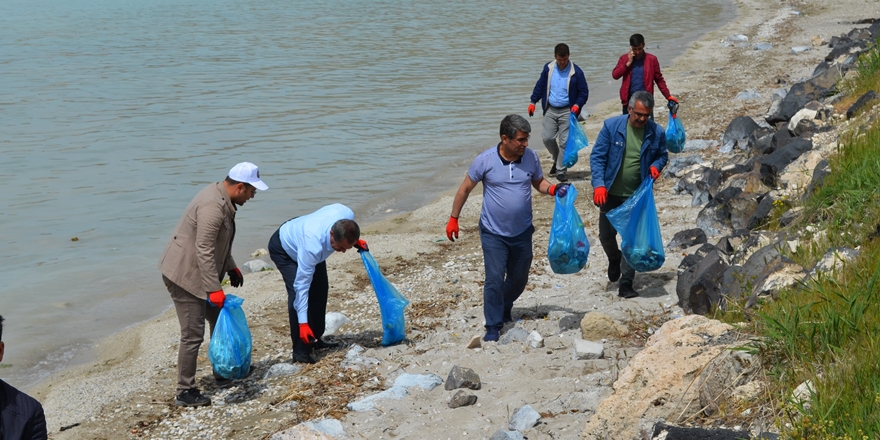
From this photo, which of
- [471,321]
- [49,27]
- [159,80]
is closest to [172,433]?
[471,321]

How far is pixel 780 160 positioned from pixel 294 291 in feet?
15.8

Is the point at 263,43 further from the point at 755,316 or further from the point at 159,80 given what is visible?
the point at 755,316

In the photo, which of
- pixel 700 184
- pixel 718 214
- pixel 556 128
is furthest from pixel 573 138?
pixel 718 214

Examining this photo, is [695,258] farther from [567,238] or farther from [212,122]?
[212,122]

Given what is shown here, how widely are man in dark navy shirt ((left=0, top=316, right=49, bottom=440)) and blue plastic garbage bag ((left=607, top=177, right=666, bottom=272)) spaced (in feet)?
14.9

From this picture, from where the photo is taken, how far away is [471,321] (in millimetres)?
6852

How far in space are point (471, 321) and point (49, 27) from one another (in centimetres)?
3134

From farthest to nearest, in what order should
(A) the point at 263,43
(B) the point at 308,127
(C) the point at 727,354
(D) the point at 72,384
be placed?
1. (A) the point at 263,43
2. (B) the point at 308,127
3. (D) the point at 72,384
4. (C) the point at 727,354

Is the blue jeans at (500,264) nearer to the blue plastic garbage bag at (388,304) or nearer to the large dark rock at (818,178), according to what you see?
the blue plastic garbage bag at (388,304)

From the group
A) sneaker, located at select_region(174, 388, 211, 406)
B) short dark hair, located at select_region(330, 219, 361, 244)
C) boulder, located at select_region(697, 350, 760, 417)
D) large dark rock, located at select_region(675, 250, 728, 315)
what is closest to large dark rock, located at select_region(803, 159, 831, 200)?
large dark rock, located at select_region(675, 250, 728, 315)

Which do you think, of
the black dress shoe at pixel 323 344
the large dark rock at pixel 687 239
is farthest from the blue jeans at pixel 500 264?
the large dark rock at pixel 687 239

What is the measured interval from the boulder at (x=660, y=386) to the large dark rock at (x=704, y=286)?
3.72 ft

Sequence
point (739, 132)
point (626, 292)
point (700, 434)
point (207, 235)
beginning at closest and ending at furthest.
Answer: point (700, 434) < point (207, 235) < point (626, 292) < point (739, 132)

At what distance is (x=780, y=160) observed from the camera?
26.7 feet
